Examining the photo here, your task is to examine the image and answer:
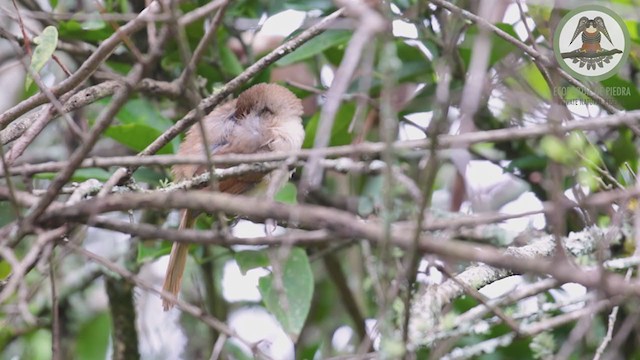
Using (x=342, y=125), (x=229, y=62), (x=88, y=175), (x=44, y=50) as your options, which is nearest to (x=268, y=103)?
(x=229, y=62)

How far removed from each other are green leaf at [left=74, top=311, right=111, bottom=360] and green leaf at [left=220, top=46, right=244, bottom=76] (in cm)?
135

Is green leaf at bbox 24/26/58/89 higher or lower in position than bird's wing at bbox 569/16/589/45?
higher

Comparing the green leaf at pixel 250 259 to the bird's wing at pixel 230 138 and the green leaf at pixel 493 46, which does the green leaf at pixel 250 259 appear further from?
the green leaf at pixel 493 46

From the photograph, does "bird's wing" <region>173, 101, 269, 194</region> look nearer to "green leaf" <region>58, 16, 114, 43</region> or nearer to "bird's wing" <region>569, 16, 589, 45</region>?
"green leaf" <region>58, 16, 114, 43</region>

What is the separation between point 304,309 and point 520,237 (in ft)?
2.32

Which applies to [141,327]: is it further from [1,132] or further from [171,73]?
[1,132]

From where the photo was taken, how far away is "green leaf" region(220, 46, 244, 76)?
385 cm

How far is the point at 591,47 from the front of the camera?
10.5 ft

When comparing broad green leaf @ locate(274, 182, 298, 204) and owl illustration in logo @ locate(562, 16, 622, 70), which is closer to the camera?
owl illustration in logo @ locate(562, 16, 622, 70)

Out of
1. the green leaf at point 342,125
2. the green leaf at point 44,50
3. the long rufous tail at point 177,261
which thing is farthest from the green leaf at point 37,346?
the green leaf at point 44,50

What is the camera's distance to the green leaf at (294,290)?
118 inches

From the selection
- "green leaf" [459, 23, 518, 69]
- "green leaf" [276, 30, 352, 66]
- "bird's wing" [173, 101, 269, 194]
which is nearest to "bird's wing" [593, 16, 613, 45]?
"green leaf" [459, 23, 518, 69]

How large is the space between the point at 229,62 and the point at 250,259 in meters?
0.85

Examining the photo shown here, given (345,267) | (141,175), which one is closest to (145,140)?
(141,175)
